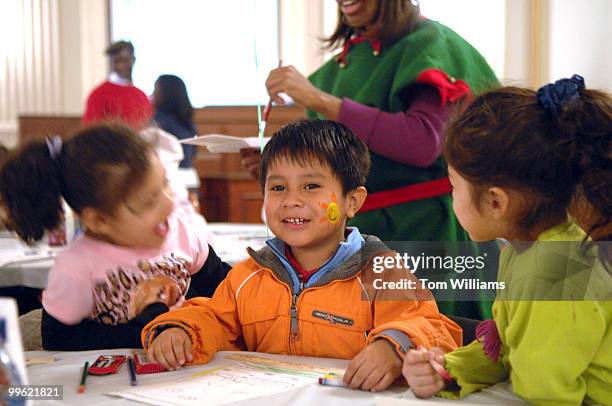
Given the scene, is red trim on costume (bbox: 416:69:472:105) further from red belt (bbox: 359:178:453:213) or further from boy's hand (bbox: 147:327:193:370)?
boy's hand (bbox: 147:327:193:370)

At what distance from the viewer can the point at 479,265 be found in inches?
59.8

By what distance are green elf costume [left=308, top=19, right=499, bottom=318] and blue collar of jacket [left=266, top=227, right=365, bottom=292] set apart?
34 cm

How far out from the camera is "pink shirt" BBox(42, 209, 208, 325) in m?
1.73

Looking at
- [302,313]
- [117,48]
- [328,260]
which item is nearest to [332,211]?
[328,260]

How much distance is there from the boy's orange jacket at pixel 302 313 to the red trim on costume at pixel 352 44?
0.67m

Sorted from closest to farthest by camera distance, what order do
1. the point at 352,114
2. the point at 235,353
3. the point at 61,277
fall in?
the point at 235,353, the point at 61,277, the point at 352,114

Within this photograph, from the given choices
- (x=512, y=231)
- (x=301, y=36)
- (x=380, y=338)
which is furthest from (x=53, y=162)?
(x=301, y=36)

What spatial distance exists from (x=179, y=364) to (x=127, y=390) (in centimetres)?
17

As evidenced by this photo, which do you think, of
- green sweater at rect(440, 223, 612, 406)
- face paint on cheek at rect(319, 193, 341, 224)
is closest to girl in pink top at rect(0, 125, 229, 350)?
face paint on cheek at rect(319, 193, 341, 224)

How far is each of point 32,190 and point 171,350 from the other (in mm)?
579

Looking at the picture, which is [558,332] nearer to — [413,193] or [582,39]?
[413,193]

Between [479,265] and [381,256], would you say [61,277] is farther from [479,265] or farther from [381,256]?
[479,265]

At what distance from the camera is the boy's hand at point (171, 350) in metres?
1.41

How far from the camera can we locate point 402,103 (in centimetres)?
203
